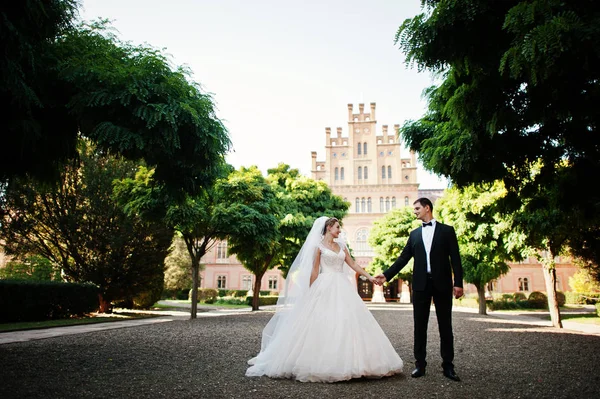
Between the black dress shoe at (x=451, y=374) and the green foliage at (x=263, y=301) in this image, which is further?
the green foliage at (x=263, y=301)

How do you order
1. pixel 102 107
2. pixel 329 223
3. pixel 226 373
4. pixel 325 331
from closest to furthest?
pixel 325 331 < pixel 226 373 < pixel 102 107 < pixel 329 223

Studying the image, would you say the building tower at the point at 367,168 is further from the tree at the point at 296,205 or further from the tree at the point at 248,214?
the tree at the point at 248,214

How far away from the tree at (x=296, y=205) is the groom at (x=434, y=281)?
1773 centimetres

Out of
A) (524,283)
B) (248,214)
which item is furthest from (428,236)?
(524,283)

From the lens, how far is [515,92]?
15.7ft

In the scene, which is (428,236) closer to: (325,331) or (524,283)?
(325,331)

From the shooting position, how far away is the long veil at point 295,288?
5625mm

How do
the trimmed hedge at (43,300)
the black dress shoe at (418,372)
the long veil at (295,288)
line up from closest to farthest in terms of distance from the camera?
the black dress shoe at (418,372)
the long veil at (295,288)
the trimmed hedge at (43,300)

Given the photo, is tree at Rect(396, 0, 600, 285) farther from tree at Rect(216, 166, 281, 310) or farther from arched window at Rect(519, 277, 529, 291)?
arched window at Rect(519, 277, 529, 291)

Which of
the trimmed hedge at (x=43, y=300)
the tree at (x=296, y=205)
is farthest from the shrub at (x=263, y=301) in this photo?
the trimmed hedge at (x=43, y=300)

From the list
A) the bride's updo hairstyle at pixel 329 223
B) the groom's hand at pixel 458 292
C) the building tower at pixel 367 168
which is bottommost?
Result: the groom's hand at pixel 458 292

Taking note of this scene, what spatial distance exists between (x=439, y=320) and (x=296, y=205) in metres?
21.2

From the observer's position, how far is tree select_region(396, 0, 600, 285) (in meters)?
3.21

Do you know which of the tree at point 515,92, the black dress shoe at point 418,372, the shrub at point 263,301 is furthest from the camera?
the shrub at point 263,301
